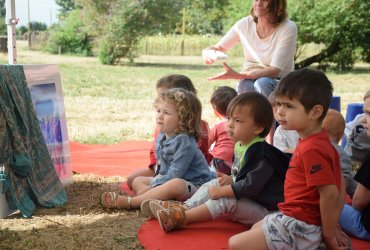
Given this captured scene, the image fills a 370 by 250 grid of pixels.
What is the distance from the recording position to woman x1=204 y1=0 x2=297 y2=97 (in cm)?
469

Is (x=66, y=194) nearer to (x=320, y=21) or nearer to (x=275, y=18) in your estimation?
(x=275, y=18)

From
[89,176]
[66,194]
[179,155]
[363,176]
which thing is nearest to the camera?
[363,176]

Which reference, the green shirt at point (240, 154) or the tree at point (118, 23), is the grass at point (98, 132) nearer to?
the green shirt at point (240, 154)

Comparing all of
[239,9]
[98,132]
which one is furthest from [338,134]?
[239,9]

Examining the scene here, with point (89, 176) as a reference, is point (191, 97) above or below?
above

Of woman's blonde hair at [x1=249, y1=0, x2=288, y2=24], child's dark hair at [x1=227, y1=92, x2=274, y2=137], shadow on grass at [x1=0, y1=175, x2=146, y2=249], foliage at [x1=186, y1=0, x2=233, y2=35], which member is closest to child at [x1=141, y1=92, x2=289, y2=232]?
child's dark hair at [x1=227, y1=92, x2=274, y2=137]

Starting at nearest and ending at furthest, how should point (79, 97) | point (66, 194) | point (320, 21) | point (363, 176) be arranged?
point (363, 176)
point (66, 194)
point (79, 97)
point (320, 21)

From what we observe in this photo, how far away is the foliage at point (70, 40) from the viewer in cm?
2656

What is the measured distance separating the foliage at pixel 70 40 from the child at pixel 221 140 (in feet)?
74.3

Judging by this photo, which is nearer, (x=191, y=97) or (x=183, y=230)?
(x=183, y=230)

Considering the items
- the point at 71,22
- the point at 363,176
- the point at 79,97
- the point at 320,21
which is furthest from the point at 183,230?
the point at 71,22

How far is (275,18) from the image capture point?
484cm

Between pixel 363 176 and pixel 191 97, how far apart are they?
1.32 meters

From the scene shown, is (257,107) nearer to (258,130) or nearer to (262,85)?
(258,130)
